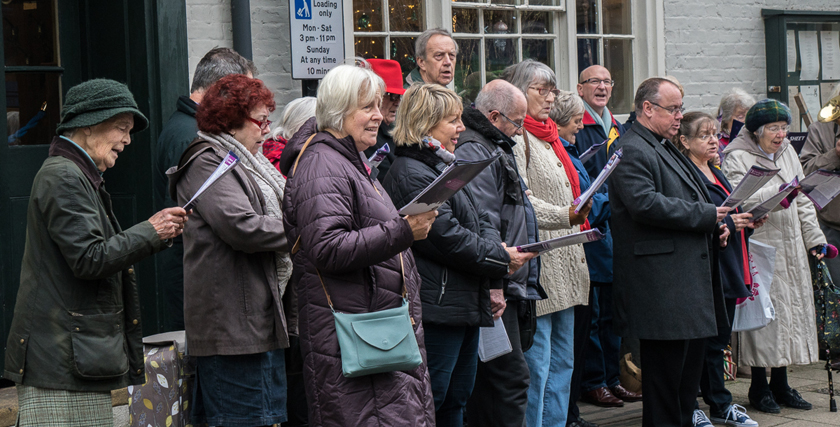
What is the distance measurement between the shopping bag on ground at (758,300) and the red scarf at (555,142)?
141cm

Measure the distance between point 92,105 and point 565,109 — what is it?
10.2ft

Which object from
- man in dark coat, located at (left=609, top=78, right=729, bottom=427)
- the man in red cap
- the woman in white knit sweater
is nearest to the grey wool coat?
man in dark coat, located at (left=609, top=78, right=729, bottom=427)

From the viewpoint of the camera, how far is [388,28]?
685 centimetres

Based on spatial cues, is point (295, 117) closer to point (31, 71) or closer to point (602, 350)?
point (31, 71)

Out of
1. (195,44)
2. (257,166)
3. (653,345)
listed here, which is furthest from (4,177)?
(653,345)

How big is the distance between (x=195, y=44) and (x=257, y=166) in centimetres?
223

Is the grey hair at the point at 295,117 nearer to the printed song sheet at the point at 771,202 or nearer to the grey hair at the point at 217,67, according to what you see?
the grey hair at the point at 217,67

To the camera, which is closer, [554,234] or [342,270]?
[342,270]

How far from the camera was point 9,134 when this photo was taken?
532 cm

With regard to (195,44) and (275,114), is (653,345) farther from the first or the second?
(195,44)

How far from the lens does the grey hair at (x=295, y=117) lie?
4.80m

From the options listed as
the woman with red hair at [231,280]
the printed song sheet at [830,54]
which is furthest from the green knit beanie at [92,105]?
the printed song sheet at [830,54]

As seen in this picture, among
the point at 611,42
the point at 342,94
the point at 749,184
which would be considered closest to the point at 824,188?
the point at 749,184

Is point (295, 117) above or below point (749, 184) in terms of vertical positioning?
above
